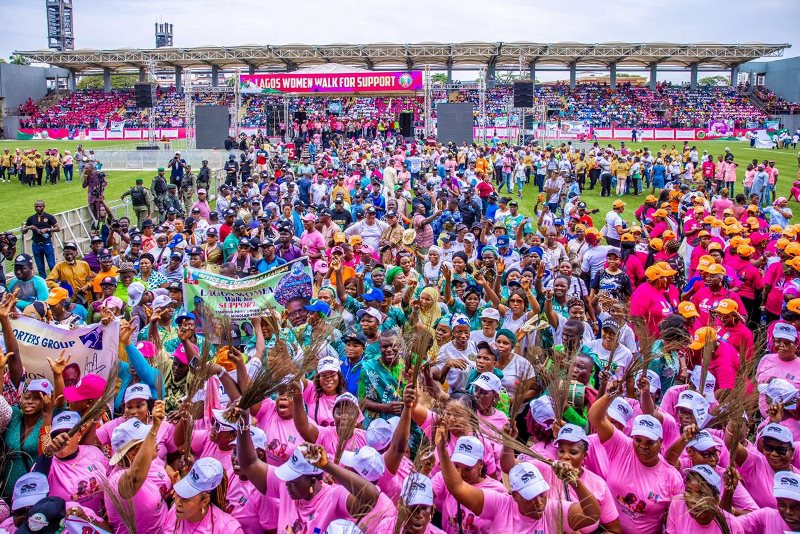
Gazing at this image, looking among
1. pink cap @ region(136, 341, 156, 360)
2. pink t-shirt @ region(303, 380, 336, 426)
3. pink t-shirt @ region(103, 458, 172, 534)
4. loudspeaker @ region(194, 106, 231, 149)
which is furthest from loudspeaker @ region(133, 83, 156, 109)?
pink t-shirt @ region(103, 458, 172, 534)

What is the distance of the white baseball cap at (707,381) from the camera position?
5.50 meters

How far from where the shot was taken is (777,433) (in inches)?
175

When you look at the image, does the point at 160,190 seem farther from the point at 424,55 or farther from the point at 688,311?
the point at 424,55

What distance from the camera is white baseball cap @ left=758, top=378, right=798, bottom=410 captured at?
5000 millimetres

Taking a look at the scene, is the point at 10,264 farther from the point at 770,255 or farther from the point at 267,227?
the point at 770,255

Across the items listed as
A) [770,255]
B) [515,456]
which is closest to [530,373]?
[515,456]

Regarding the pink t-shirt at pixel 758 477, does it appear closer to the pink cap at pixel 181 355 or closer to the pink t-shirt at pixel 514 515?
the pink t-shirt at pixel 514 515

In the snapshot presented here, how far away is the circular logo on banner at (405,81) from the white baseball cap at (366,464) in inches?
1321

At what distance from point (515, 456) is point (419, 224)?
27.7ft

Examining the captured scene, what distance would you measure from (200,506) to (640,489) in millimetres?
2551

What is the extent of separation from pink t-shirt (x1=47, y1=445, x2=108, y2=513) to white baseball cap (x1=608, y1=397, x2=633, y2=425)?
3208 millimetres

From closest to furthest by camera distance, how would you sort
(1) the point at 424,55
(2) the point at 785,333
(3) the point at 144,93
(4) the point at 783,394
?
(4) the point at 783,394 < (2) the point at 785,333 < (3) the point at 144,93 < (1) the point at 424,55

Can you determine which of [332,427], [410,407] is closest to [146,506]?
[332,427]

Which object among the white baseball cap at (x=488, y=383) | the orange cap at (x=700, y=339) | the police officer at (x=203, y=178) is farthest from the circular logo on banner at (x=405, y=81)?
the white baseball cap at (x=488, y=383)
